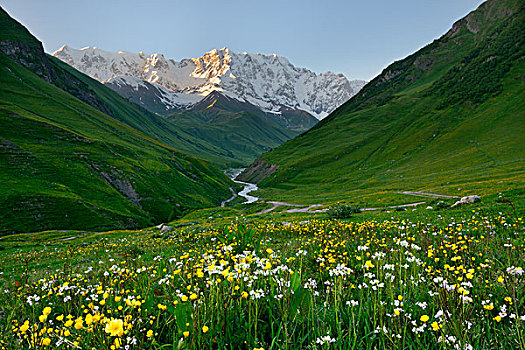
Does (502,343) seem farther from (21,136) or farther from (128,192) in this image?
(21,136)

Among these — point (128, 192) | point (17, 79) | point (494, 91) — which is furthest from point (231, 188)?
point (17, 79)

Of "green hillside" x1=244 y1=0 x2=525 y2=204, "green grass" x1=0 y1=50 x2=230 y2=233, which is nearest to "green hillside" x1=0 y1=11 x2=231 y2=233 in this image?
"green grass" x1=0 y1=50 x2=230 y2=233

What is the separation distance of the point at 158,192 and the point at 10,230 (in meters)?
45.2

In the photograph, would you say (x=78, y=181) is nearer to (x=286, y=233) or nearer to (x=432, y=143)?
(x=286, y=233)

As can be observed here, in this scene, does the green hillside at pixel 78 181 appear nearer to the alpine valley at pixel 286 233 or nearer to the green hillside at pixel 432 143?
the alpine valley at pixel 286 233

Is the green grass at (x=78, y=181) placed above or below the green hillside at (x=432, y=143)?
below

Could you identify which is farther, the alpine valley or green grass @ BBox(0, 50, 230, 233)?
green grass @ BBox(0, 50, 230, 233)

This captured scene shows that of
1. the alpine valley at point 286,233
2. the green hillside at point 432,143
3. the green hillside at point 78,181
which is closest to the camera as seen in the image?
the alpine valley at point 286,233

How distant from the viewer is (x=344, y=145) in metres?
167

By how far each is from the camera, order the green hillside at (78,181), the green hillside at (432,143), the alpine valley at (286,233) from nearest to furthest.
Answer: the alpine valley at (286,233) < the green hillside at (78,181) < the green hillside at (432,143)

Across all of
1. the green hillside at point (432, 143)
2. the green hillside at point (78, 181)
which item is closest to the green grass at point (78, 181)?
the green hillside at point (78, 181)

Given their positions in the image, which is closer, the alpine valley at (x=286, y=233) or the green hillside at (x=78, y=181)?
the alpine valley at (x=286, y=233)

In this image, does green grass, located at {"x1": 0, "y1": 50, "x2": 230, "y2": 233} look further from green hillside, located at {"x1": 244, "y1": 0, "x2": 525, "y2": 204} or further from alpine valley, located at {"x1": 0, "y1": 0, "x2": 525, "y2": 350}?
green hillside, located at {"x1": 244, "y1": 0, "x2": 525, "y2": 204}

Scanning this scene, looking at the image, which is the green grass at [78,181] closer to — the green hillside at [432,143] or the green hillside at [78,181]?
Result: the green hillside at [78,181]
